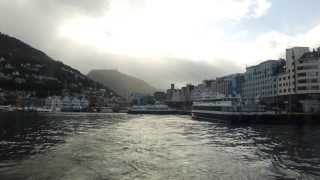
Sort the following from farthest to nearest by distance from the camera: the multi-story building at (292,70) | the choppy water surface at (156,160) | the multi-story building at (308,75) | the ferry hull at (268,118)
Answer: the multi-story building at (292,70), the multi-story building at (308,75), the ferry hull at (268,118), the choppy water surface at (156,160)

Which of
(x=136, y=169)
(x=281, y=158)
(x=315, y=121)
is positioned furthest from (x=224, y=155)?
(x=315, y=121)

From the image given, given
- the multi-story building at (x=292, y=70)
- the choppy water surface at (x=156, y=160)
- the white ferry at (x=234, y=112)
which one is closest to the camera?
the choppy water surface at (x=156, y=160)

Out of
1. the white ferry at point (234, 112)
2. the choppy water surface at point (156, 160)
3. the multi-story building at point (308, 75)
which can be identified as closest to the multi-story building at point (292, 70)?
the multi-story building at point (308, 75)

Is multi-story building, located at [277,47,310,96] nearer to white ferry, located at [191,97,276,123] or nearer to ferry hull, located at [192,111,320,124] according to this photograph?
white ferry, located at [191,97,276,123]

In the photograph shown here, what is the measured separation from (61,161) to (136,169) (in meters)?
7.64

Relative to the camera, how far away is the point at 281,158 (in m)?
44.6

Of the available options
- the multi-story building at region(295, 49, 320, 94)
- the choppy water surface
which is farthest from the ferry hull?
the choppy water surface

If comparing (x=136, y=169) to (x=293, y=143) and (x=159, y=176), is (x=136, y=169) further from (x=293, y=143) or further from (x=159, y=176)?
(x=293, y=143)

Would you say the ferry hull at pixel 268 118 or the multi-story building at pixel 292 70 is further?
the multi-story building at pixel 292 70

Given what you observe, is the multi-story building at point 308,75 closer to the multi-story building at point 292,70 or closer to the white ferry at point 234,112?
the multi-story building at point 292,70

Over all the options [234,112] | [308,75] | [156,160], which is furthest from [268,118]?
[156,160]

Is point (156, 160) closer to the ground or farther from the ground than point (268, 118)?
closer to the ground

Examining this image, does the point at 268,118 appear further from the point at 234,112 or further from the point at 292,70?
the point at 292,70

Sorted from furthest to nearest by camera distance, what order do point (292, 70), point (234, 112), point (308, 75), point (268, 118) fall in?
point (292, 70)
point (308, 75)
point (234, 112)
point (268, 118)
